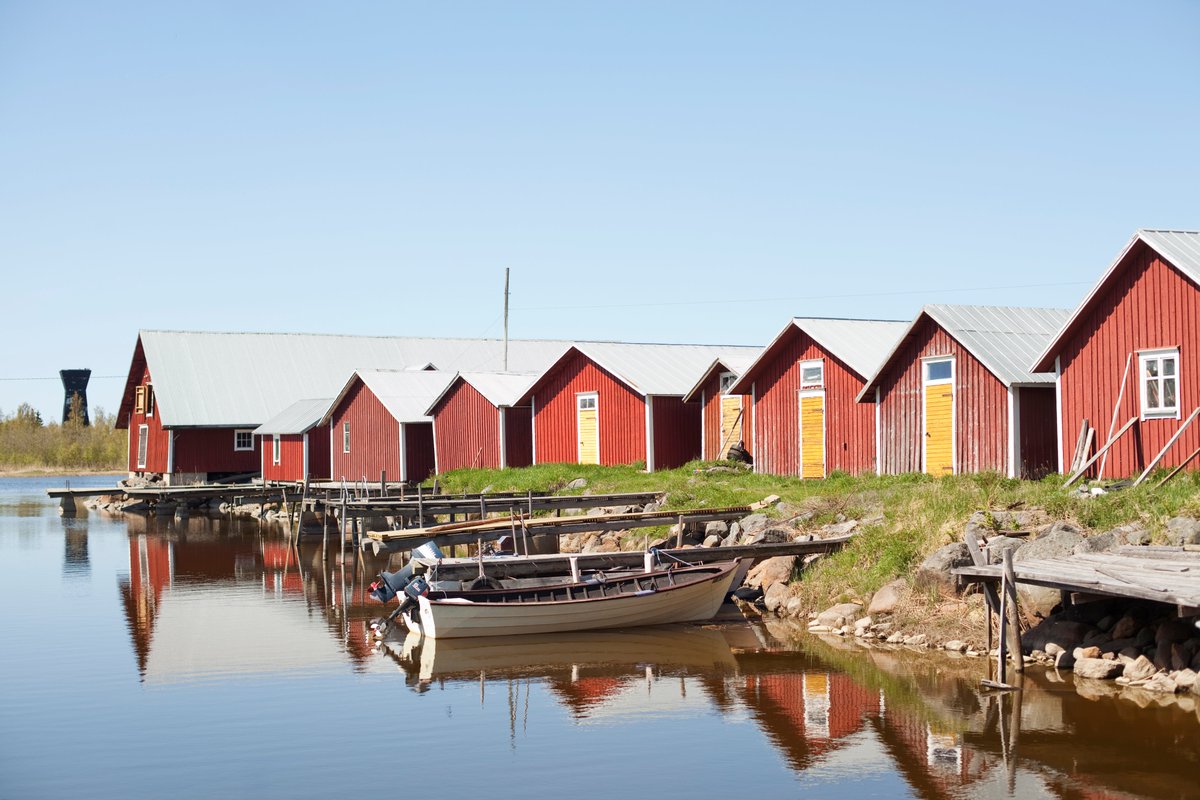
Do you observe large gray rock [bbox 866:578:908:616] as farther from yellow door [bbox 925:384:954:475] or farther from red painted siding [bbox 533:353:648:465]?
red painted siding [bbox 533:353:648:465]

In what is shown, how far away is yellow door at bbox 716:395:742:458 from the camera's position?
36.3 m

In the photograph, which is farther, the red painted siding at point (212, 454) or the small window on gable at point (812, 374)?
the red painted siding at point (212, 454)

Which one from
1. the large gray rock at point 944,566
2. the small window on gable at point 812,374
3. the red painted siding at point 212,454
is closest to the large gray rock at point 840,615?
the large gray rock at point 944,566

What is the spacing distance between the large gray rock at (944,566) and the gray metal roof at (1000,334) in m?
7.45

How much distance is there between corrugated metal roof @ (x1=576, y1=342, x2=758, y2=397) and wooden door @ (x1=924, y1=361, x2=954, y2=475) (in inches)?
338

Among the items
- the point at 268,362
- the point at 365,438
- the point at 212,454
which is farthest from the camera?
the point at 268,362

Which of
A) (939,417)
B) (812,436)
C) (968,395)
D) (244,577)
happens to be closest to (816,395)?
(812,436)

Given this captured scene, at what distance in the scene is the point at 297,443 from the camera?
2100 inches

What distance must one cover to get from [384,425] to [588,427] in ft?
33.1

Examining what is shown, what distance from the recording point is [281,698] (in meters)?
17.8

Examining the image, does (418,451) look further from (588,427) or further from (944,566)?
(944,566)

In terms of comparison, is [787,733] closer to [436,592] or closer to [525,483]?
[436,592]

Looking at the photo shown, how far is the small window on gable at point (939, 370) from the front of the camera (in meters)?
28.5

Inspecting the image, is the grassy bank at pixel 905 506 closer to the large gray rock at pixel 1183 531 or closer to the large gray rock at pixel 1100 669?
the large gray rock at pixel 1183 531
